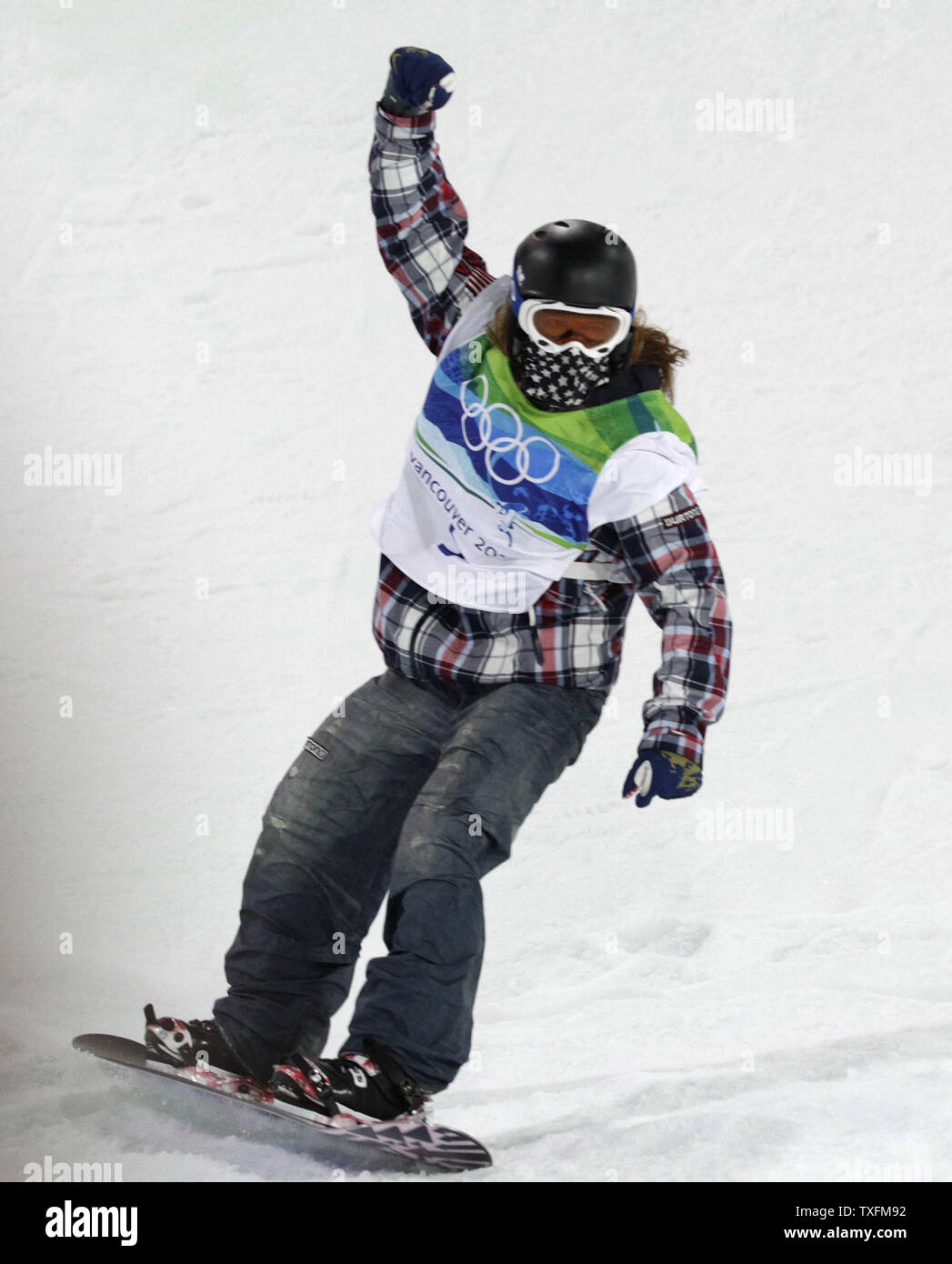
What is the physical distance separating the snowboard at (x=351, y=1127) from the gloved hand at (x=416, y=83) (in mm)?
1322

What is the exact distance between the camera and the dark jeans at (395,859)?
78.9 inches

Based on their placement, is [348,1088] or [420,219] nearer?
[348,1088]

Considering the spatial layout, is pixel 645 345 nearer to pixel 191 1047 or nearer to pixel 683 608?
pixel 683 608

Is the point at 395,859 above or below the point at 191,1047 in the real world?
above

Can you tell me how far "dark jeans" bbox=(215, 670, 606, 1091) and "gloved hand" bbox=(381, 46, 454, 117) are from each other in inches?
31.1

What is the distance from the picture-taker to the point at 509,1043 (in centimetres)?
266

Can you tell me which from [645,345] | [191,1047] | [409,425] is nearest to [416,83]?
[645,345]

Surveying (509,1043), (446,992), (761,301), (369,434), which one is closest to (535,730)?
(446,992)

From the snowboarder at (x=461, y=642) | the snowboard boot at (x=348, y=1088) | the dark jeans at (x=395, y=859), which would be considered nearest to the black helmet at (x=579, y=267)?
the snowboarder at (x=461, y=642)

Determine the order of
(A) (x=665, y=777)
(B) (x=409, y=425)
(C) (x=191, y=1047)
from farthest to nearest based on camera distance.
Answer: (B) (x=409, y=425)
(C) (x=191, y=1047)
(A) (x=665, y=777)

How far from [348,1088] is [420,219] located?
119 centimetres

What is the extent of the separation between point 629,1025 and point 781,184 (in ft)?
7.77

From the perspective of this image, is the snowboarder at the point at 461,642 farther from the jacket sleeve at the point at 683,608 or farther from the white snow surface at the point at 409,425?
the white snow surface at the point at 409,425

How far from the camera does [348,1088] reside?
196 cm
